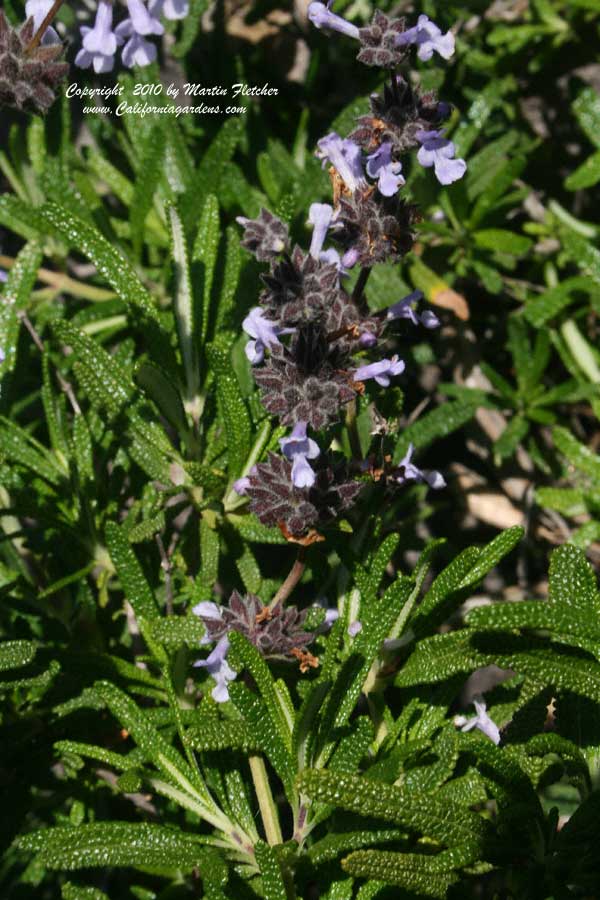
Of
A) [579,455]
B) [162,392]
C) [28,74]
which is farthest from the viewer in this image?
[579,455]

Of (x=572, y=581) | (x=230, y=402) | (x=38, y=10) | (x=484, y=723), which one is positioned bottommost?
(x=484, y=723)

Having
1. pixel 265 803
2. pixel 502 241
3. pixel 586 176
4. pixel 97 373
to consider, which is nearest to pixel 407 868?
pixel 265 803

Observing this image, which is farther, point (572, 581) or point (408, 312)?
point (408, 312)

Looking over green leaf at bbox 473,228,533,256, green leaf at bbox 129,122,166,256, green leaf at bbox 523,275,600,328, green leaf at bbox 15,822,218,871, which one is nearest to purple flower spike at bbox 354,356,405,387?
green leaf at bbox 15,822,218,871

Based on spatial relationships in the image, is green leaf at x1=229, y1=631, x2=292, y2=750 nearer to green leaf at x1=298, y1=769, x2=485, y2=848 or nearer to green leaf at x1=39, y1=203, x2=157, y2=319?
green leaf at x1=298, y1=769, x2=485, y2=848

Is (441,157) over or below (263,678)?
over

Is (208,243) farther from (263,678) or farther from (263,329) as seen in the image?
(263,678)

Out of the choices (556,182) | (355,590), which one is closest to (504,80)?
(556,182)
